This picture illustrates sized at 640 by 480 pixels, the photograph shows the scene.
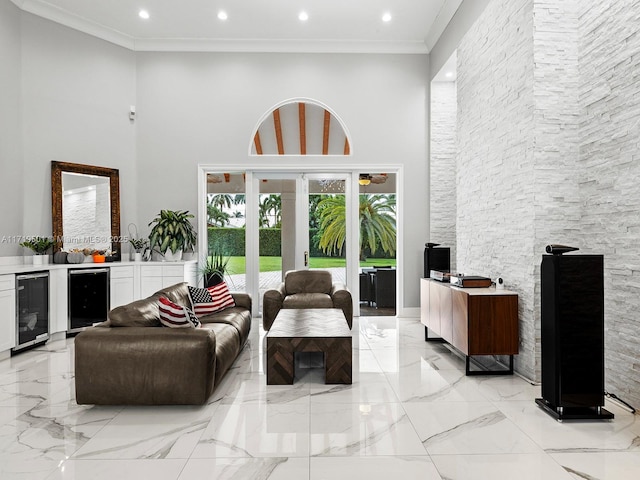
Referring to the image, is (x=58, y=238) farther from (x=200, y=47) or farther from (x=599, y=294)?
(x=599, y=294)

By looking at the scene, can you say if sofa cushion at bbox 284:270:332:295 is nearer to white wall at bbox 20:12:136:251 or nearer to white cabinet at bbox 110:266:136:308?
white cabinet at bbox 110:266:136:308

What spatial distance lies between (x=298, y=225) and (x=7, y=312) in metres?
3.99

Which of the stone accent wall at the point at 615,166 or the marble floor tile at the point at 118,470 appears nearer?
the marble floor tile at the point at 118,470

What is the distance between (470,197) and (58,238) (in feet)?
17.6

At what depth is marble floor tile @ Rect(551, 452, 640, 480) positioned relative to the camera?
236cm

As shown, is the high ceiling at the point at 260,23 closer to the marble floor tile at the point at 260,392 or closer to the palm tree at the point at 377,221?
the palm tree at the point at 377,221

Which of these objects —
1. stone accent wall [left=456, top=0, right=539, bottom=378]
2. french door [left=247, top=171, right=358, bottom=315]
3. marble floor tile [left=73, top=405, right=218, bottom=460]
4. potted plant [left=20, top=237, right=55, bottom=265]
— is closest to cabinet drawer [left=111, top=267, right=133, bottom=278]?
potted plant [left=20, top=237, right=55, bottom=265]

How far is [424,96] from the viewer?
285 inches

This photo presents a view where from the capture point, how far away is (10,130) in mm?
5684

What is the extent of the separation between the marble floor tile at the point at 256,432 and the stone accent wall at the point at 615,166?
2.36 metres

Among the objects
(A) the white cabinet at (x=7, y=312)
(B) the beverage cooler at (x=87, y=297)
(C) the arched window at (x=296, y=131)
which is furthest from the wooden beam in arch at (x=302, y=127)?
(A) the white cabinet at (x=7, y=312)

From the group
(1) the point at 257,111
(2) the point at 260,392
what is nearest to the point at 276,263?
(1) the point at 257,111

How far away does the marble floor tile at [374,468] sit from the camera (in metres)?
2.36

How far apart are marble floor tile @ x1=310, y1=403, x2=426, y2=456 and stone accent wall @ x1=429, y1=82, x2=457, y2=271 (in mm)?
4246
